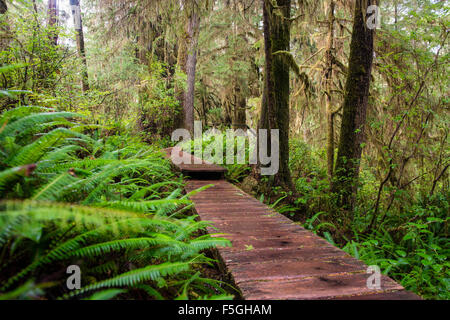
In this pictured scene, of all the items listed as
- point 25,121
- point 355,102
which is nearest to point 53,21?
point 25,121

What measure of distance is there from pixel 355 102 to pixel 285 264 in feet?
12.7

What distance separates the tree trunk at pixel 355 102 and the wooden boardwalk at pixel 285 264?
2.06 meters

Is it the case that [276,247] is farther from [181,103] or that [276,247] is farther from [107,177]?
[181,103]

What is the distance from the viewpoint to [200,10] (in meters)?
5.10

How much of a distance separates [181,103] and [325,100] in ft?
18.4

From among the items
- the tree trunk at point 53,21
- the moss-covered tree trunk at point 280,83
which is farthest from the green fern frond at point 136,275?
the tree trunk at point 53,21

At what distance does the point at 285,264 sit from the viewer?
200 cm

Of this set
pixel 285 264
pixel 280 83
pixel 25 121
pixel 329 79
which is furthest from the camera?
pixel 329 79

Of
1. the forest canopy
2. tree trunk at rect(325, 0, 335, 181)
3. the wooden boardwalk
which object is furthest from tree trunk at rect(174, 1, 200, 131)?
the wooden boardwalk

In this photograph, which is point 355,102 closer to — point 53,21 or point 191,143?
point 191,143

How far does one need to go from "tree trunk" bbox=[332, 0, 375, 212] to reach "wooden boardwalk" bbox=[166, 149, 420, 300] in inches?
81.0

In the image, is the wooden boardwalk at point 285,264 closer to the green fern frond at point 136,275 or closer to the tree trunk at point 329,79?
the green fern frond at point 136,275

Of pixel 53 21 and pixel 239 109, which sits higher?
pixel 53 21
